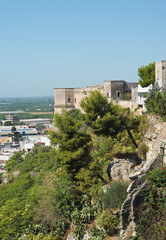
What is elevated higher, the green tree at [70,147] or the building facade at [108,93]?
the building facade at [108,93]

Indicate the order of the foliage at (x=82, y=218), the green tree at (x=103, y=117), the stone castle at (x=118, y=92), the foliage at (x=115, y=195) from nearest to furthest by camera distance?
1. the foliage at (x=115, y=195)
2. the foliage at (x=82, y=218)
3. the green tree at (x=103, y=117)
4. the stone castle at (x=118, y=92)

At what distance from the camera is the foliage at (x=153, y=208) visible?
8.07 meters

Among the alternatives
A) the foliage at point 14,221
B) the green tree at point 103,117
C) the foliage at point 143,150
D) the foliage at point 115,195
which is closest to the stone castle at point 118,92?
the green tree at point 103,117

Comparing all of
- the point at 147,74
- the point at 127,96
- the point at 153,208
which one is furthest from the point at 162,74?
the point at 153,208

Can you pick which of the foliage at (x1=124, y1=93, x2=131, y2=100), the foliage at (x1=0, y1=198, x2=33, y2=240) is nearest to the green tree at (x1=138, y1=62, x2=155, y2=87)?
the foliage at (x1=124, y1=93, x2=131, y2=100)

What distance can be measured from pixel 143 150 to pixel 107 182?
186 cm

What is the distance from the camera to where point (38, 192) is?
1462 centimetres

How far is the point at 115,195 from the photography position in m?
10.2

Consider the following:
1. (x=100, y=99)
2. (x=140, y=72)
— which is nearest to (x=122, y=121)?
(x=100, y=99)

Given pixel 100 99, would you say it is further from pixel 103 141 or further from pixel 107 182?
pixel 103 141

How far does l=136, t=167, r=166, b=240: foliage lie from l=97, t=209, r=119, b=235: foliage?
1.34m

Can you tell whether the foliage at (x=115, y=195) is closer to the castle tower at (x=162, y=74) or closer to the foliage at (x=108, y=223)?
the foliage at (x=108, y=223)

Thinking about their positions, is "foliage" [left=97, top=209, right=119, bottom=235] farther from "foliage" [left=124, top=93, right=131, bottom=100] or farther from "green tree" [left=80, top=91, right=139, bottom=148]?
"foliage" [left=124, top=93, right=131, bottom=100]

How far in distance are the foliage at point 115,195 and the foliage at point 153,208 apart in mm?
1562
